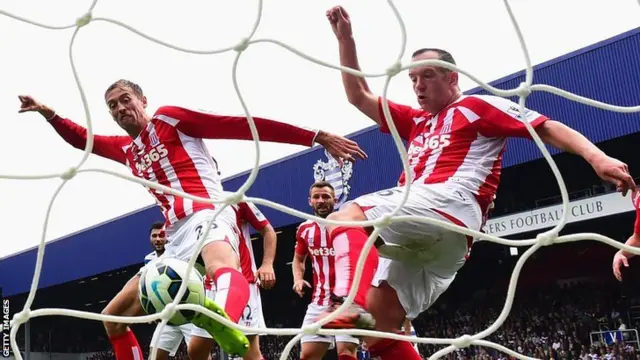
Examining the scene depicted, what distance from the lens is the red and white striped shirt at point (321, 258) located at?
647 centimetres

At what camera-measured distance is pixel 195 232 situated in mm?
3717

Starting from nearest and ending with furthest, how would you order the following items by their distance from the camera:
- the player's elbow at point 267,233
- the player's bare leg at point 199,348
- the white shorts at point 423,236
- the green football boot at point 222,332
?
the green football boot at point 222,332 → the white shorts at point 423,236 → the player's bare leg at point 199,348 → the player's elbow at point 267,233

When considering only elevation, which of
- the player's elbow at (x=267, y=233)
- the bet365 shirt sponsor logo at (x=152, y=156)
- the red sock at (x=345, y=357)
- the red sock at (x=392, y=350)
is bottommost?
the red sock at (x=392, y=350)

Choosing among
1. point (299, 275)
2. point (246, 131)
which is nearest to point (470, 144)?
point (246, 131)

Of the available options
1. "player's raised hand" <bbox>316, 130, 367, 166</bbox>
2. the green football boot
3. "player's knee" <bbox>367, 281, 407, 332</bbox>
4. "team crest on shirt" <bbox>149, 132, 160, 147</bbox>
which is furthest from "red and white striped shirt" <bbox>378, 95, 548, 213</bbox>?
"team crest on shirt" <bbox>149, 132, 160, 147</bbox>

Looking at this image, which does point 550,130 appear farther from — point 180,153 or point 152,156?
point 152,156

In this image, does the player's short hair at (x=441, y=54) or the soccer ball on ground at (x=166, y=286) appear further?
the player's short hair at (x=441, y=54)

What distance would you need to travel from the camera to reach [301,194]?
54.9ft

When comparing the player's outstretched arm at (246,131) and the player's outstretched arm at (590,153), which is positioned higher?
the player's outstretched arm at (246,131)

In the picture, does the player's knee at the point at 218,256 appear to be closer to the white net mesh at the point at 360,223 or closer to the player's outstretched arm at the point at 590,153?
the white net mesh at the point at 360,223

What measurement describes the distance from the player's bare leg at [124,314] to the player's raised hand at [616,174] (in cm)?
235

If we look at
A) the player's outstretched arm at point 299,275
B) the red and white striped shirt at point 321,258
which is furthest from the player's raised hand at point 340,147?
the red and white striped shirt at point 321,258

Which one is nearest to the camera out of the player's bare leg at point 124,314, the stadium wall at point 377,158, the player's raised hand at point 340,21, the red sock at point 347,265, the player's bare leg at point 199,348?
the red sock at point 347,265

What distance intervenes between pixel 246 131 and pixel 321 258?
2954 millimetres
